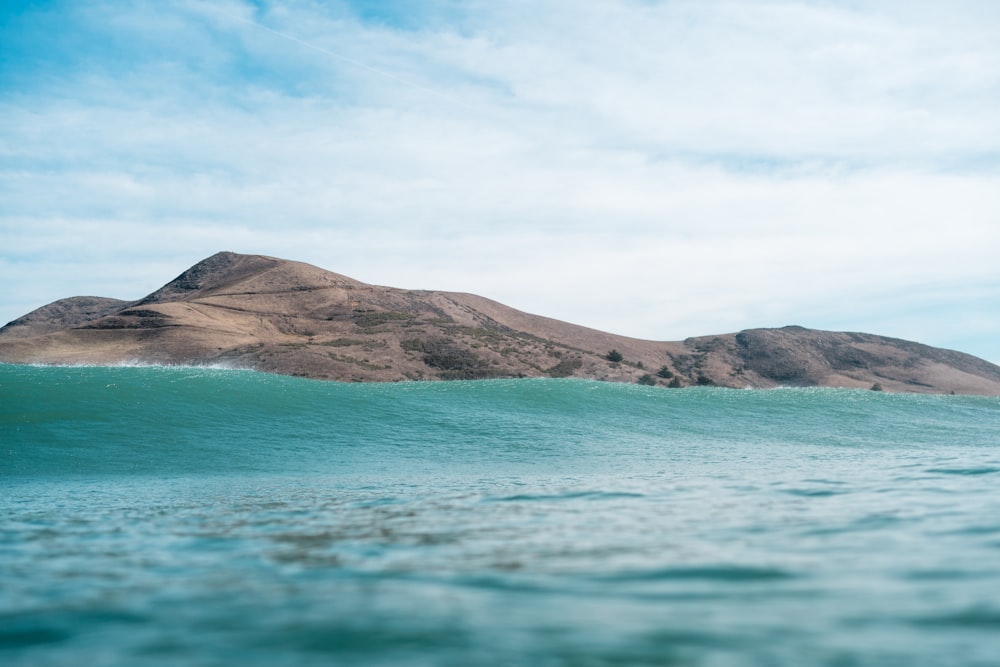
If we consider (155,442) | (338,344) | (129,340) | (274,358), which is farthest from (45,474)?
(129,340)

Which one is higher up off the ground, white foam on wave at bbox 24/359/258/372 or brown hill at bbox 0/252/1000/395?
brown hill at bbox 0/252/1000/395

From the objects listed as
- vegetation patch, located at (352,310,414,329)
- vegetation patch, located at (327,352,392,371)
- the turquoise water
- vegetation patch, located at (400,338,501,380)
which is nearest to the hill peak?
vegetation patch, located at (352,310,414,329)

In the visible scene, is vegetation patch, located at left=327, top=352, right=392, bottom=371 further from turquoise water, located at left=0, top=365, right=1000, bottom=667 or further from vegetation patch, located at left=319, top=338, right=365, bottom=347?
turquoise water, located at left=0, top=365, right=1000, bottom=667

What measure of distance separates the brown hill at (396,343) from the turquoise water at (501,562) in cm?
2209

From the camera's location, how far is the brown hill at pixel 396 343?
36.8m

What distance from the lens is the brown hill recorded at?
36812 mm

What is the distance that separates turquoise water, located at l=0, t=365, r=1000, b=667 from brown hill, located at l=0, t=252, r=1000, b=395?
2209cm

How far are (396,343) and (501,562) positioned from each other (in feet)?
113

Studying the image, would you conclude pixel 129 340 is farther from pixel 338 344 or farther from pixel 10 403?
pixel 10 403

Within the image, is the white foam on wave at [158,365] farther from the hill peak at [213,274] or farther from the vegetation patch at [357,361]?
the hill peak at [213,274]

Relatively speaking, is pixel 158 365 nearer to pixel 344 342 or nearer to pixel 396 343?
pixel 344 342

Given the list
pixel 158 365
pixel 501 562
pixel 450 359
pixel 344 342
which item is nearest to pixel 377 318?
pixel 344 342

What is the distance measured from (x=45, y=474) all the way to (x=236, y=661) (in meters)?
13.0

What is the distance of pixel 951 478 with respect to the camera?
897 centimetres
